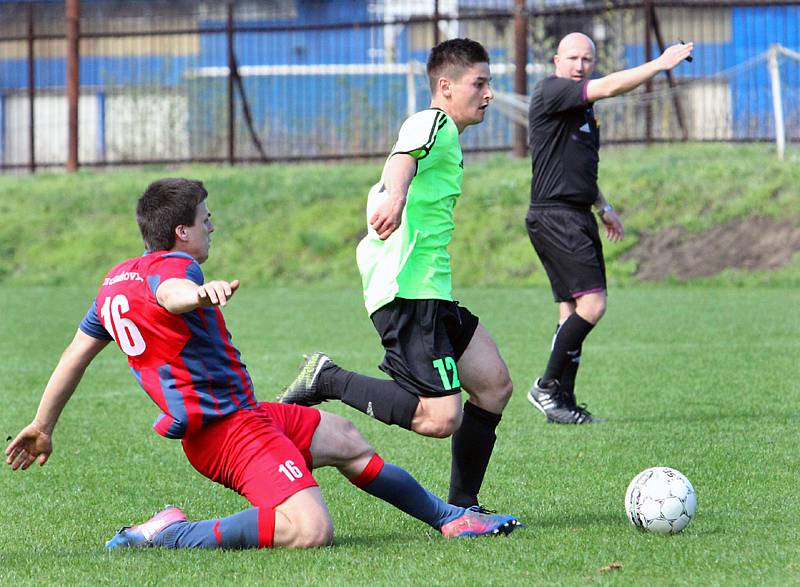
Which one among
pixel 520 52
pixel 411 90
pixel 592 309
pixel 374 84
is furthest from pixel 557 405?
pixel 374 84

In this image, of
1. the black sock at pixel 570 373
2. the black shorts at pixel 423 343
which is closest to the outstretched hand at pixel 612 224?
the black sock at pixel 570 373

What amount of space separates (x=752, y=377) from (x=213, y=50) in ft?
77.3

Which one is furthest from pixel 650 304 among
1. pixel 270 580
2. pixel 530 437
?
pixel 270 580

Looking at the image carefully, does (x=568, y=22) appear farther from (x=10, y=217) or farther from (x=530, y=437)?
(x=530, y=437)

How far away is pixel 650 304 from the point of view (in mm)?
13977

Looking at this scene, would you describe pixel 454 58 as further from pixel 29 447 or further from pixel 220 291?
pixel 29 447

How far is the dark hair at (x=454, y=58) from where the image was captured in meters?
5.19

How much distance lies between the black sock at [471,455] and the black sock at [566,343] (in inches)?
96.0

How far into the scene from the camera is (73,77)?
21859 mm

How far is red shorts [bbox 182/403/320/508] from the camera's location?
452cm

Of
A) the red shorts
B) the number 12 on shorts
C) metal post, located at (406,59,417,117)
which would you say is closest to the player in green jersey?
the number 12 on shorts

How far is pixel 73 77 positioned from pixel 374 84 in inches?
192

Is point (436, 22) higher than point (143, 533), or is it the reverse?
point (436, 22)

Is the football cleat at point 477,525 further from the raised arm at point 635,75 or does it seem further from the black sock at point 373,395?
the raised arm at point 635,75
